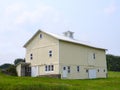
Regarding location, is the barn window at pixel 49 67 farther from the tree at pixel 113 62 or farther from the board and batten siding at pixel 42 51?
the tree at pixel 113 62

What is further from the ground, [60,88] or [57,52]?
[57,52]

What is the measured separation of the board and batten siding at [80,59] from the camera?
41.0m

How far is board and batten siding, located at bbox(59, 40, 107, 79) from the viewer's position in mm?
41000

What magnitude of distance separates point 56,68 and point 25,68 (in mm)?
7693

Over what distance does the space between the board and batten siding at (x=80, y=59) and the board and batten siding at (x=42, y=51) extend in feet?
2.92

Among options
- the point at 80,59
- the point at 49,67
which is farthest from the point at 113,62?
the point at 49,67

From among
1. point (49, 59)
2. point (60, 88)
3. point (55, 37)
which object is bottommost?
point (60, 88)

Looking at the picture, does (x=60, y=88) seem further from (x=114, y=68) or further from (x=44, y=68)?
(x=114, y=68)

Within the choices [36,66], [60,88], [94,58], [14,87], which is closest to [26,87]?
[14,87]

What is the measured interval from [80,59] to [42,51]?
21.5 feet

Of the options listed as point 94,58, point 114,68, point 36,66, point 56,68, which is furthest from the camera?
point 114,68

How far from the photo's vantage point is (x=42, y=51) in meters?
43.2

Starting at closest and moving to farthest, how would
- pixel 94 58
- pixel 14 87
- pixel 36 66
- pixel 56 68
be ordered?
pixel 14 87, pixel 56 68, pixel 36 66, pixel 94 58

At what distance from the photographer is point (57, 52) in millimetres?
40344
